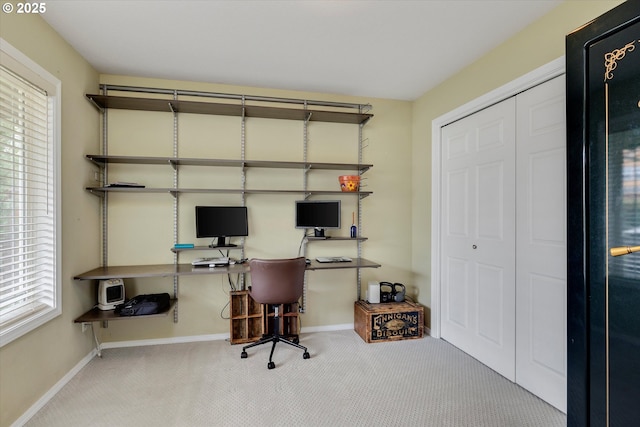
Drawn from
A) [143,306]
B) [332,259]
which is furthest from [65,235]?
[332,259]

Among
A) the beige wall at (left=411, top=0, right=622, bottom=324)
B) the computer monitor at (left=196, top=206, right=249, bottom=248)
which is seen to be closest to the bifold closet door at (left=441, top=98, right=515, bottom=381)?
the beige wall at (left=411, top=0, right=622, bottom=324)

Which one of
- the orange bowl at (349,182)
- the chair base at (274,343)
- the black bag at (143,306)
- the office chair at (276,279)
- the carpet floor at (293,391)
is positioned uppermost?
the orange bowl at (349,182)

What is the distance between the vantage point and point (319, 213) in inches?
122

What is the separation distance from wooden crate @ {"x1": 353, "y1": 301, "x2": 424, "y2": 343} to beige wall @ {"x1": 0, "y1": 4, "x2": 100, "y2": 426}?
2.51 m

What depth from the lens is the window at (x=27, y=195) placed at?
1.79m

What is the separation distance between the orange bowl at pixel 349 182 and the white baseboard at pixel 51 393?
2770 mm

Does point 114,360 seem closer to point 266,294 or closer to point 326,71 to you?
point 266,294

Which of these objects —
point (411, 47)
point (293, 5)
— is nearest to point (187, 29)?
point (293, 5)

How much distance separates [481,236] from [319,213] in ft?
4.93

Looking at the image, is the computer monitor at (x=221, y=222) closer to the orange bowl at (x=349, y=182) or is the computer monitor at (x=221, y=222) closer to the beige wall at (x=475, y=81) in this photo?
the orange bowl at (x=349, y=182)

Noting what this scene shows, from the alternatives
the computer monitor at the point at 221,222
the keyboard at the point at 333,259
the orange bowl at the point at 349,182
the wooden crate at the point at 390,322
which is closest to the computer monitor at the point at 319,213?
the orange bowl at the point at 349,182

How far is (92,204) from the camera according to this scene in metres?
2.71

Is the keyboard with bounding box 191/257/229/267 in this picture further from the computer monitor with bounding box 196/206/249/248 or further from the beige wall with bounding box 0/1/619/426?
the beige wall with bounding box 0/1/619/426

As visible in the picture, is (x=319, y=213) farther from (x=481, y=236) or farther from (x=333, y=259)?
(x=481, y=236)
